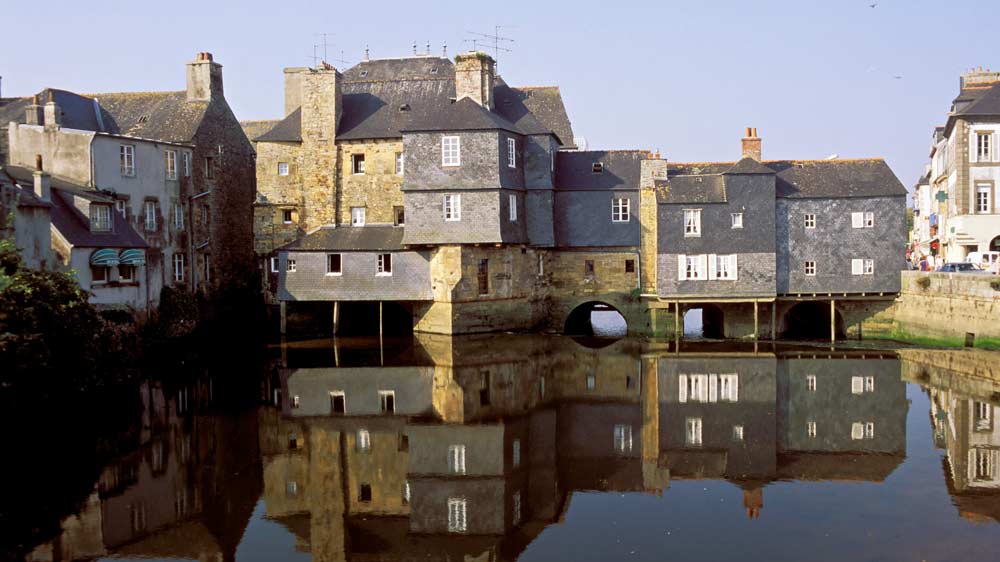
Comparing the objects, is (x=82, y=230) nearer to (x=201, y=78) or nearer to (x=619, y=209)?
(x=201, y=78)

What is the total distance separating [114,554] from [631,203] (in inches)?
1065

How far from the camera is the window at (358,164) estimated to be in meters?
38.3

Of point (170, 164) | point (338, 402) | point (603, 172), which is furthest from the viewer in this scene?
point (603, 172)

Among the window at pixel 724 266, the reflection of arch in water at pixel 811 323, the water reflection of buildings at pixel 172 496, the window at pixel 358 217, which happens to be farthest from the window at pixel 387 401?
the reflection of arch in water at pixel 811 323

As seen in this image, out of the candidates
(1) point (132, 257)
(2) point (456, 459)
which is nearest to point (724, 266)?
(2) point (456, 459)

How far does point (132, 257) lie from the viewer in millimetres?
30438

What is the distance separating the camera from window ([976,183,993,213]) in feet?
121

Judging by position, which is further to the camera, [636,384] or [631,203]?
[631,203]

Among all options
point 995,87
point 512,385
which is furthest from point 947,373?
point 995,87

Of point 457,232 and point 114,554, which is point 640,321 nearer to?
point 457,232

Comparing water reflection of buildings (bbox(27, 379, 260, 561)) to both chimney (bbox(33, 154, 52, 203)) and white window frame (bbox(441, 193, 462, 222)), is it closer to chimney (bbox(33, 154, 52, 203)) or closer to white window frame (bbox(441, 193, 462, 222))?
chimney (bbox(33, 154, 52, 203))

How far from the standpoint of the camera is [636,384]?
84.7 feet

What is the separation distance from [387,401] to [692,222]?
16736mm

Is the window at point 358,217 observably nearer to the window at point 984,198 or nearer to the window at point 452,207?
the window at point 452,207
